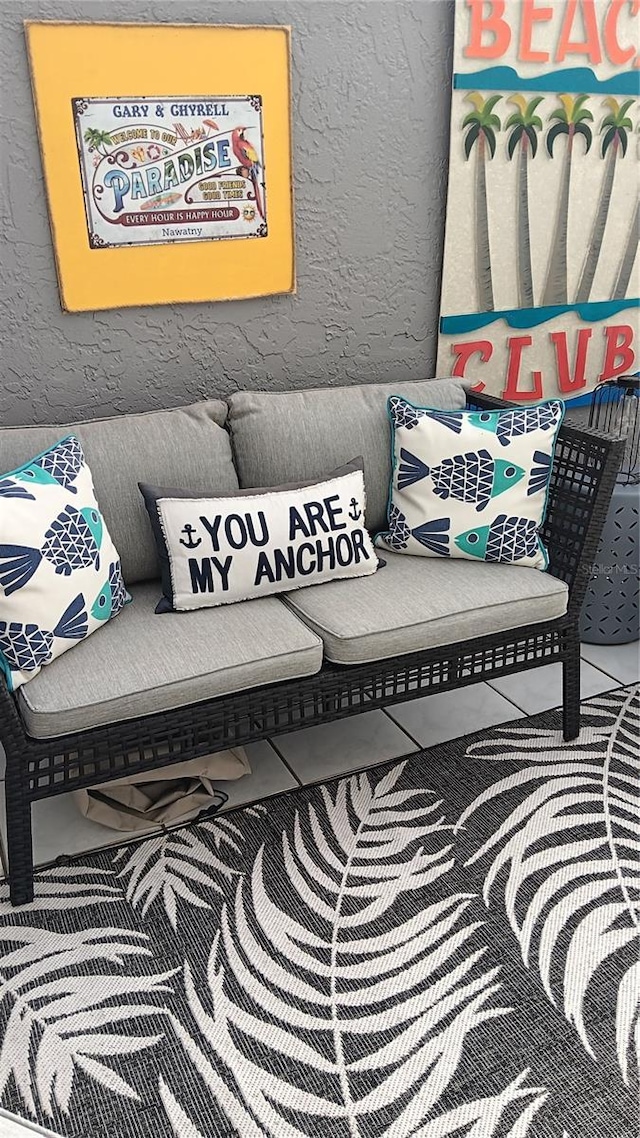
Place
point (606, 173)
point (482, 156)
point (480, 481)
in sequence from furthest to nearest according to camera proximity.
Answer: point (606, 173)
point (482, 156)
point (480, 481)

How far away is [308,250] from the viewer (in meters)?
2.70

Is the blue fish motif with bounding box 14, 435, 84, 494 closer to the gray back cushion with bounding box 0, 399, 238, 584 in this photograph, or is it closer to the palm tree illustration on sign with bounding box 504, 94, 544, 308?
the gray back cushion with bounding box 0, 399, 238, 584

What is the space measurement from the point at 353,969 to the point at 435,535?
1128 millimetres

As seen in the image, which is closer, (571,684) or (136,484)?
(136,484)

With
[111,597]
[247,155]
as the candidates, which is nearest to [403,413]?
[247,155]

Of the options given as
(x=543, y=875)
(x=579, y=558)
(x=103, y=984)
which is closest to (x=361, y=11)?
(x=579, y=558)

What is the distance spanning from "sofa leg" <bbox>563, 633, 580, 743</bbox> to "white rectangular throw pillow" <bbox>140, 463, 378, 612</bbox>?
68 centimetres

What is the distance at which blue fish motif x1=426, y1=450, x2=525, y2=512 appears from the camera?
8.04 ft

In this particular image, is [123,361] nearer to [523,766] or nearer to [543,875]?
[523,766]

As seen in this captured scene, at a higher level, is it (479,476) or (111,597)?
(479,476)

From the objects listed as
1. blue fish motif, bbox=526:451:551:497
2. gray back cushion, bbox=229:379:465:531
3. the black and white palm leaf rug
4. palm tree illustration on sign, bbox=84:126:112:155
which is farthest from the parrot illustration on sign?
the black and white palm leaf rug

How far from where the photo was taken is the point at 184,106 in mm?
2408

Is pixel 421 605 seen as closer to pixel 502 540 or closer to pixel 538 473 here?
pixel 502 540

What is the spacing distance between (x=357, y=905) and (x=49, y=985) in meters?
0.64
